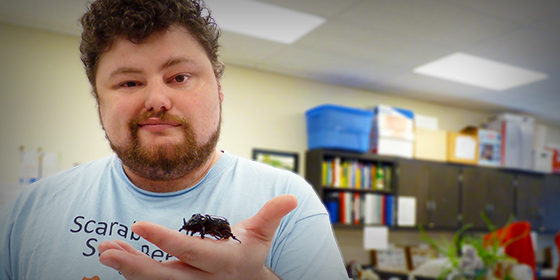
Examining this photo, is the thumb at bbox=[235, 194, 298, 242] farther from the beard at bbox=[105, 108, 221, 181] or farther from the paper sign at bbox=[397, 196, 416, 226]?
the paper sign at bbox=[397, 196, 416, 226]

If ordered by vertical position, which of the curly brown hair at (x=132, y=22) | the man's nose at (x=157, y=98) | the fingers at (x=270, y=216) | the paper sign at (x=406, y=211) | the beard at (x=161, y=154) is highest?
the curly brown hair at (x=132, y=22)

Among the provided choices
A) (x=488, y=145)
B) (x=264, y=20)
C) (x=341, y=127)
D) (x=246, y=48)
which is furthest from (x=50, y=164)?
(x=488, y=145)

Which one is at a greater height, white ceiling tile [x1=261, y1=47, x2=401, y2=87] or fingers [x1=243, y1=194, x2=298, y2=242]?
white ceiling tile [x1=261, y1=47, x2=401, y2=87]

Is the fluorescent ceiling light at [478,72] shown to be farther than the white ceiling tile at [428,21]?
Yes

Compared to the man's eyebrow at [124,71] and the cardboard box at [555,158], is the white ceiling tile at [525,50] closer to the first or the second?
the cardboard box at [555,158]

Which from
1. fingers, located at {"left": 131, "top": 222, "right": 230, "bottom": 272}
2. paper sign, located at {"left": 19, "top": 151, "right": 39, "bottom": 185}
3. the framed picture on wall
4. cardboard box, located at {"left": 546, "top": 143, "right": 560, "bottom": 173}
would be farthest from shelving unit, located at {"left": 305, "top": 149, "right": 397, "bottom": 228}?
fingers, located at {"left": 131, "top": 222, "right": 230, "bottom": 272}

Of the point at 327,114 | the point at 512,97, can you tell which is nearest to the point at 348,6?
the point at 327,114

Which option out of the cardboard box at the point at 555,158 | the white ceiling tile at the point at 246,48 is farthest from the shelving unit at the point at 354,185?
the cardboard box at the point at 555,158

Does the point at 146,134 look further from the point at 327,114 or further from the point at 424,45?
the point at 327,114
